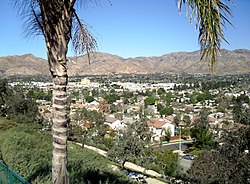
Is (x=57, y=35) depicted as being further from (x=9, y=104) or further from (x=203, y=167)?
(x=9, y=104)

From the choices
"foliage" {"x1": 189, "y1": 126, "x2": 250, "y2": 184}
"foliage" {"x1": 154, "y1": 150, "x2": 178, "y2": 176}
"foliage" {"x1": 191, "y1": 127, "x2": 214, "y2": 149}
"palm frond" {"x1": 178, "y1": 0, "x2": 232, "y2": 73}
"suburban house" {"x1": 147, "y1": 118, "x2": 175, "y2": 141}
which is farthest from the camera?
"suburban house" {"x1": 147, "y1": 118, "x2": 175, "y2": 141}

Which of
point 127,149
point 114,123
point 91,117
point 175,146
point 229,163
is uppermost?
point 229,163

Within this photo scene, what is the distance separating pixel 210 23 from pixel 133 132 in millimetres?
23669

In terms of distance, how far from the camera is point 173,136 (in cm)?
4084

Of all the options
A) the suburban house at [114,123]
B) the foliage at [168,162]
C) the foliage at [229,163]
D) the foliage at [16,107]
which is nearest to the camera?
the foliage at [229,163]

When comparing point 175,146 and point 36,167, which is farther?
point 175,146

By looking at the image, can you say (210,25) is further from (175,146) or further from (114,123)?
(114,123)

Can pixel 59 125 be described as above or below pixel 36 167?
above

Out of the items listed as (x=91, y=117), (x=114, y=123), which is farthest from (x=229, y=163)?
(x=114, y=123)

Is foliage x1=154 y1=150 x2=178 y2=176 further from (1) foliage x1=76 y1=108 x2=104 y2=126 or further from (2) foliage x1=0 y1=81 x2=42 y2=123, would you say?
(1) foliage x1=76 y1=108 x2=104 y2=126

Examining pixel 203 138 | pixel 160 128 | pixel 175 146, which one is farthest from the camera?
pixel 160 128

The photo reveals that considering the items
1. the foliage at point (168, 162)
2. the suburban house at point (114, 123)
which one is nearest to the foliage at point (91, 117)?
the suburban house at point (114, 123)

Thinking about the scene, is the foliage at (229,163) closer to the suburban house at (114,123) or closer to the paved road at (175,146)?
the paved road at (175,146)

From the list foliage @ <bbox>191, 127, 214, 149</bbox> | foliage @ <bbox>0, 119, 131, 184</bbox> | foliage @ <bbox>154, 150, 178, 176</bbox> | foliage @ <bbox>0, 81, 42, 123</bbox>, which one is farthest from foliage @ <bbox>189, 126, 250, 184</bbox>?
foliage @ <bbox>191, 127, 214, 149</bbox>
